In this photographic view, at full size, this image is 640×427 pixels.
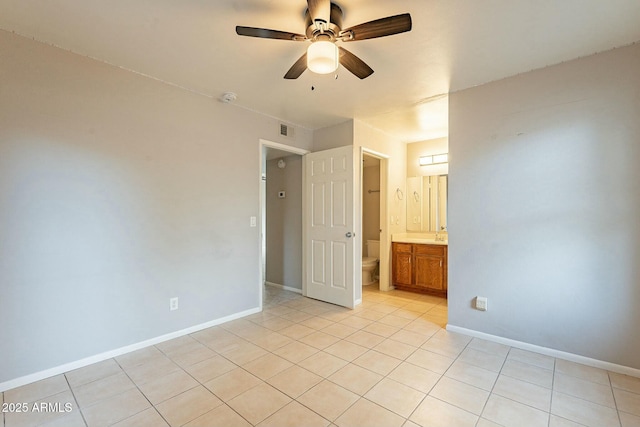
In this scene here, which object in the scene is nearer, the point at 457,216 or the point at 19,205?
the point at 19,205

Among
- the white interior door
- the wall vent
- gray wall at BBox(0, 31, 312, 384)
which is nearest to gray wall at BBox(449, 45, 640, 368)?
the white interior door

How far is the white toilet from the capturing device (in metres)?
4.89

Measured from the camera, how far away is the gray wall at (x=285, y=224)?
447 cm

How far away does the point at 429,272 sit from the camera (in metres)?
4.29

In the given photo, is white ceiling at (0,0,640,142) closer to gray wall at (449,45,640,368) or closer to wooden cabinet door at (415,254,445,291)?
gray wall at (449,45,640,368)

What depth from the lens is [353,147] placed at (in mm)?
3725

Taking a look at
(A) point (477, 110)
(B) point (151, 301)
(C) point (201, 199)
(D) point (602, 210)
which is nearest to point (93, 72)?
(C) point (201, 199)

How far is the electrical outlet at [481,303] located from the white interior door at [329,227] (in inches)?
54.9

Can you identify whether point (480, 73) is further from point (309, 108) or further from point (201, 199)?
point (201, 199)

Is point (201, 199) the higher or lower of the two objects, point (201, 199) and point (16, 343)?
the higher

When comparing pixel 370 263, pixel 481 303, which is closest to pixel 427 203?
pixel 370 263

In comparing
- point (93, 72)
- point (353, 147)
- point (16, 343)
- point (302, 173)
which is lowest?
point (16, 343)

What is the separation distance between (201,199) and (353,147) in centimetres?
194

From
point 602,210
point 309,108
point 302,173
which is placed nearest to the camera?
point 602,210
